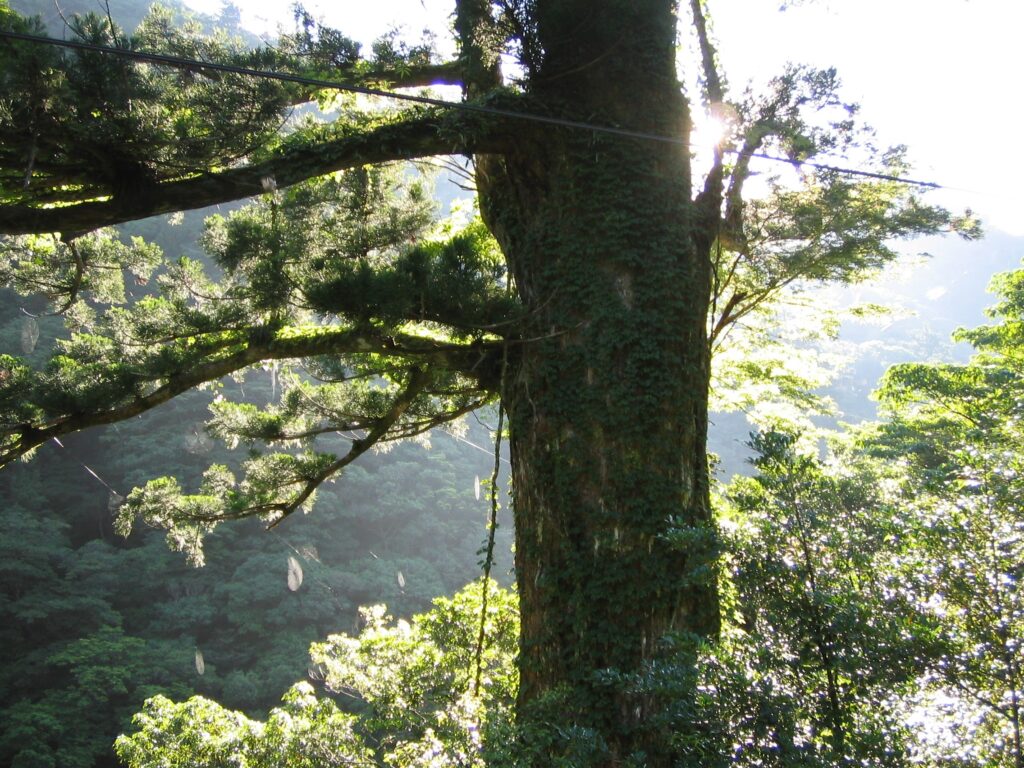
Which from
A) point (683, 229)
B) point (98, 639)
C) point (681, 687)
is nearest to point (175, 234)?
point (98, 639)

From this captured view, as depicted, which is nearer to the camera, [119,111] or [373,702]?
[119,111]

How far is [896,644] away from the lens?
1.76 m

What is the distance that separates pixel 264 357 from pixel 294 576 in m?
16.6

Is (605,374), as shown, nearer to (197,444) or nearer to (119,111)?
(119,111)

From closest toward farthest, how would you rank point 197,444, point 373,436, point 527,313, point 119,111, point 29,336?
point 119,111, point 527,313, point 373,436, point 29,336, point 197,444

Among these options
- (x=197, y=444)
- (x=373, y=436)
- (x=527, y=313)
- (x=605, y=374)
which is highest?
(x=527, y=313)

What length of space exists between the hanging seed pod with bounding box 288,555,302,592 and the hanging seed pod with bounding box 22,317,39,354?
325 inches

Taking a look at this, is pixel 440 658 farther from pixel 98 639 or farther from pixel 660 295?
pixel 98 639

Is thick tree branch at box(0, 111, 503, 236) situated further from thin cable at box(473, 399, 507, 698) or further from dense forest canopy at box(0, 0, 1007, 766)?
thin cable at box(473, 399, 507, 698)

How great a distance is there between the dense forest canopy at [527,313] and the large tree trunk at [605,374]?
1 cm

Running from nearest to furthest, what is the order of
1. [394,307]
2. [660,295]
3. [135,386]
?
[394,307], [660,295], [135,386]

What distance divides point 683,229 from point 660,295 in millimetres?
417

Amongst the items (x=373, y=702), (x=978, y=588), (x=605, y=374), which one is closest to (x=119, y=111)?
(x=605, y=374)

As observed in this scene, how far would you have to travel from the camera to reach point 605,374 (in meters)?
3.07
